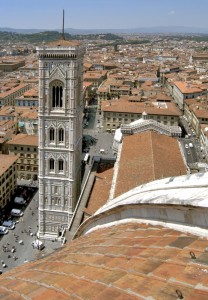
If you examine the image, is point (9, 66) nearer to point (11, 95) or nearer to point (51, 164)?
point (11, 95)

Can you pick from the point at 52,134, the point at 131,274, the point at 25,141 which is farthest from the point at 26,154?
the point at 131,274

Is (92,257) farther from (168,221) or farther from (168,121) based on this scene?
(168,121)

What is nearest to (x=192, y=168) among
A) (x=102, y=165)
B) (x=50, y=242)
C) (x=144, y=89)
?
(x=102, y=165)

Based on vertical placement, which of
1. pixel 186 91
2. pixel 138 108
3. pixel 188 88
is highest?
pixel 188 88

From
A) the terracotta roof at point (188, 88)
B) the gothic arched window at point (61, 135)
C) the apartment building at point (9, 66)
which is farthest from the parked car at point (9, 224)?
the apartment building at point (9, 66)

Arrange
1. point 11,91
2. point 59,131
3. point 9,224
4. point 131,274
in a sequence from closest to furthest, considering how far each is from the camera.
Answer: point 131,274 < point 59,131 < point 9,224 < point 11,91

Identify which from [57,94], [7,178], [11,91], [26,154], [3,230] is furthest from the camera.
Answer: [11,91]

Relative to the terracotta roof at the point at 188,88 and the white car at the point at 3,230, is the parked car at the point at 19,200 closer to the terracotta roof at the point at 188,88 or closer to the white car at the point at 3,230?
the white car at the point at 3,230
